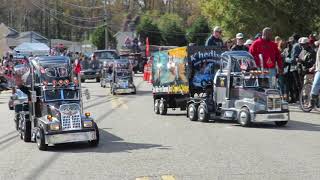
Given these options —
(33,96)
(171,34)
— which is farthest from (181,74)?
(171,34)

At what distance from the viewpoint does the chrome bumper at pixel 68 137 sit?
11820mm

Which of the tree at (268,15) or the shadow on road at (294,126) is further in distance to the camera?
the tree at (268,15)

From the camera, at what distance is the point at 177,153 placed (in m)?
11.1

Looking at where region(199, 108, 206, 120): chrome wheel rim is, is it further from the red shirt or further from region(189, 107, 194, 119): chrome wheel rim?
the red shirt

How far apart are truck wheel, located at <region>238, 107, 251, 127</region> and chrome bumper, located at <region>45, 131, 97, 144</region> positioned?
13.1 ft

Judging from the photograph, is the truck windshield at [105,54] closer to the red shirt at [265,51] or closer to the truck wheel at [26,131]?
the red shirt at [265,51]

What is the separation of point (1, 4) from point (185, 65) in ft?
298

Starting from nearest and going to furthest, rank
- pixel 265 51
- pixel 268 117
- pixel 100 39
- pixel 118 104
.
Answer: pixel 268 117, pixel 265 51, pixel 118 104, pixel 100 39

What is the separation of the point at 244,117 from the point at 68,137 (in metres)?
4.40

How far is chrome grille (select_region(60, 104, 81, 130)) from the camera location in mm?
11938

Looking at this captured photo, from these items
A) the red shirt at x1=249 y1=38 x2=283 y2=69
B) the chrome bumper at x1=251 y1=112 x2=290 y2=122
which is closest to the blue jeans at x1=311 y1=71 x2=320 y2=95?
the red shirt at x1=249 y1=38 x2=283 y2=69

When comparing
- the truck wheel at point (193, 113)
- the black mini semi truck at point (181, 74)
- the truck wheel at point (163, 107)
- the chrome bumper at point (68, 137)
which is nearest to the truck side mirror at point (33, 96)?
the chrome bumper at point (68, 137)

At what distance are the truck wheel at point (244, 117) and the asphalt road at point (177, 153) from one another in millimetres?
164

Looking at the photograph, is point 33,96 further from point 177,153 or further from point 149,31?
point 149,31
